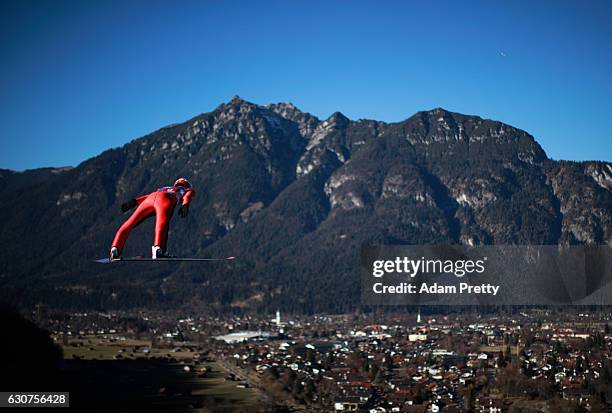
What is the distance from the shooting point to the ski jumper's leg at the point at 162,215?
508 inches

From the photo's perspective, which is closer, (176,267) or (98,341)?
(98,341)

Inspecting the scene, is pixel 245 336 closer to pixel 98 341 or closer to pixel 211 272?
pixel 98 341

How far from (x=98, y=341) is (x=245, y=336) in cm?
2466

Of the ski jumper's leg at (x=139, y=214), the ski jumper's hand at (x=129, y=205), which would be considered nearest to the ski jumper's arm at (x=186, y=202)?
the ski jumper's leg at (x=139, y=214)

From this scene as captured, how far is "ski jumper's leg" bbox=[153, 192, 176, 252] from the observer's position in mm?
12914

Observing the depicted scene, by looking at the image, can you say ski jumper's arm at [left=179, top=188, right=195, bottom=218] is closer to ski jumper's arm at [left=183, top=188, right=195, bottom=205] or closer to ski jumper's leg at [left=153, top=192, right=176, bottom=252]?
ski jumper's arm at [left=183, top=188, right=195, bottom=205]

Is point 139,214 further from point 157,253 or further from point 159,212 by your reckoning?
point 157,253

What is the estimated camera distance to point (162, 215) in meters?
12.9

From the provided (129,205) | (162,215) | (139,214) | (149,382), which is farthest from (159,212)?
(149,382)

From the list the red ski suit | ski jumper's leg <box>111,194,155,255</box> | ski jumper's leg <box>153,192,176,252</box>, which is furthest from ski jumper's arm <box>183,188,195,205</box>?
ski jumper's leg <box>111,194,155,255</box>

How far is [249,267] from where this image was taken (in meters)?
194

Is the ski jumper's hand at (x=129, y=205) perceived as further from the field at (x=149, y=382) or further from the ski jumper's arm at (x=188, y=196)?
the field at (x=149, y=382)

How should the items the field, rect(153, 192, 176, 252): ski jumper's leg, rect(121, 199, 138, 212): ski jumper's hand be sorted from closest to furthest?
rect(153, 192, 176, 252): ski jumper's leg, rect(121, 199, 138, 212): ski jumper's hand, the field

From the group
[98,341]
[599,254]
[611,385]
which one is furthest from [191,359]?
[599,254]
